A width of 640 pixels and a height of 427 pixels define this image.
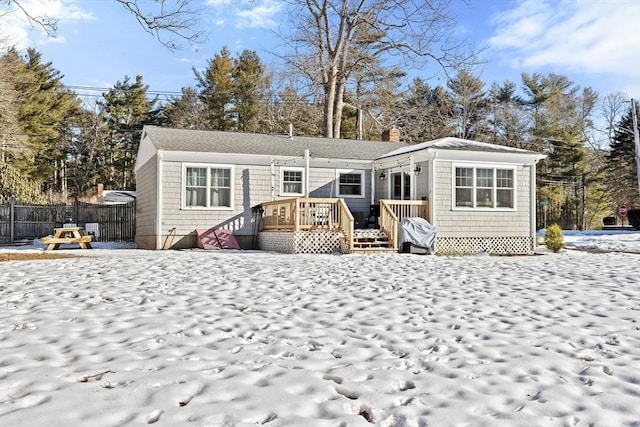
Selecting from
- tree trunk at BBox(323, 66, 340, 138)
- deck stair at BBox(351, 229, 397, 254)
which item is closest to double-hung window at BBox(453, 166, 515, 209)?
deck stair at BBox(351, 229, 397, 254)

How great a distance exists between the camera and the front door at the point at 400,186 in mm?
15836

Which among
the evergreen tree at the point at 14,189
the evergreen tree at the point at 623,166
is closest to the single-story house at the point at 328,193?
the evergreen tree at the point at 14,189

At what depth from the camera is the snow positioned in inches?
107

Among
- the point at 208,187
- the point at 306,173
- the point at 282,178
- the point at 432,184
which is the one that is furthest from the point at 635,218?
the point at 208,187

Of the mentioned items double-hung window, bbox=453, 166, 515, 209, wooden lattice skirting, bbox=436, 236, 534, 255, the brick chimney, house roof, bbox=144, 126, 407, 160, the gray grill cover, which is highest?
the brick chimney

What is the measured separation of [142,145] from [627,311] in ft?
54.6

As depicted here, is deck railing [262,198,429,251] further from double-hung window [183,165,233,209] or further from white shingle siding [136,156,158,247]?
white shingle siding [136,156,158,247]

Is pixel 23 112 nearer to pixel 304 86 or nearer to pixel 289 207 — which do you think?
pixel 304 86

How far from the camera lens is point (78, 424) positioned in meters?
2.48

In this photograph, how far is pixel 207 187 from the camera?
602 inches

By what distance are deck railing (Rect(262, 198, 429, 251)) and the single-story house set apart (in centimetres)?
3

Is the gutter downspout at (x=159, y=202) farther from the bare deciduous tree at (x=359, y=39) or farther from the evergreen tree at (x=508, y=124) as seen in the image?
the evergreen tree at (x=508, y=124)

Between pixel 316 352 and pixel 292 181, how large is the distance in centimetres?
1266

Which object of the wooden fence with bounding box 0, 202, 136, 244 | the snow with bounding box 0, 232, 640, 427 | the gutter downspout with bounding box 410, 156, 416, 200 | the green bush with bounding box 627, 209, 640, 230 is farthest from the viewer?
the green bush with bounding box 627, 209, 640, 230
